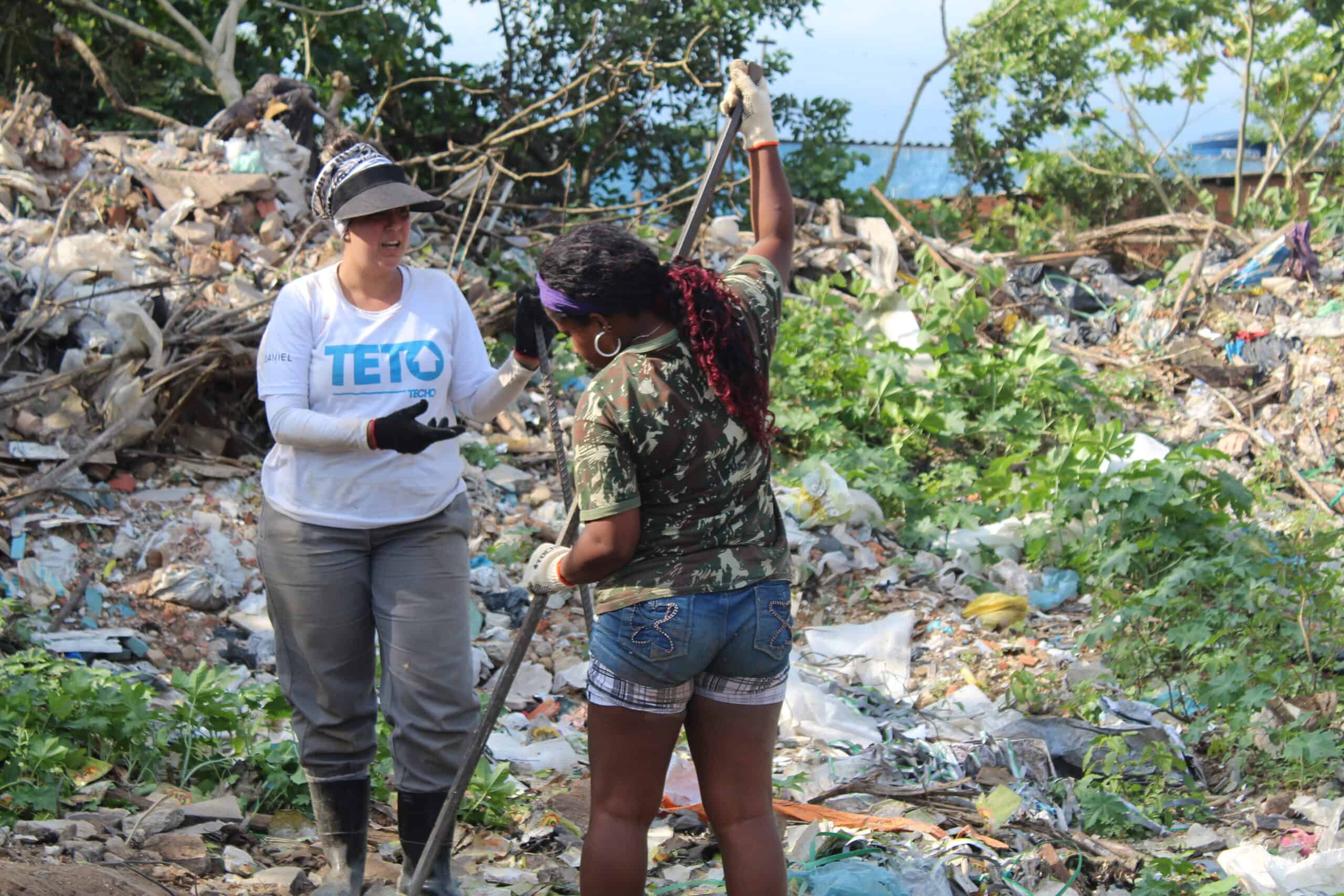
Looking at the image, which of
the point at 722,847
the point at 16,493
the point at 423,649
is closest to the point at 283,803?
the point at 423,649

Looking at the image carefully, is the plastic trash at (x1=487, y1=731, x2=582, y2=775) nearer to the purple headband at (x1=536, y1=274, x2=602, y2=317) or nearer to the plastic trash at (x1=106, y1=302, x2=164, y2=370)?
the purple headband at (x1=536, y1=274, x2=602, y2=317)

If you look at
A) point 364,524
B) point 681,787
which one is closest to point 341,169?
point 364,524

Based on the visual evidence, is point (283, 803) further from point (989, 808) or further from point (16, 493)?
point (16, 493)

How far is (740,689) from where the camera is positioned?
97.7 inches

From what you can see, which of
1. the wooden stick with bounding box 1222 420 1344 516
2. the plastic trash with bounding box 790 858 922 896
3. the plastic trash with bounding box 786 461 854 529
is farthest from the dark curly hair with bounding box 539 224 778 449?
the wooden stick with bounding box 1222 420 1344 516

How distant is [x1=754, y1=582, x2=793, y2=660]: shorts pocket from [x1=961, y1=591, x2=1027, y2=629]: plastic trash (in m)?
3.29

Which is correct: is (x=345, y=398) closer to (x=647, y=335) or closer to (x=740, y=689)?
(x=647, y=335)

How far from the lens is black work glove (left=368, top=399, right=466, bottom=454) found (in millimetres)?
2832

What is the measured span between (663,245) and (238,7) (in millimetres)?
3884

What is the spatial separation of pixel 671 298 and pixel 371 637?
1335 millimetres

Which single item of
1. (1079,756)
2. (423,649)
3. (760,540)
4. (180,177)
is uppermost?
(180,177)

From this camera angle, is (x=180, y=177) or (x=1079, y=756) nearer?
(x=1079, y=756)

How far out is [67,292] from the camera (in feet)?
20.7

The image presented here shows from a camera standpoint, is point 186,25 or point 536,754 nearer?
point 536,754
